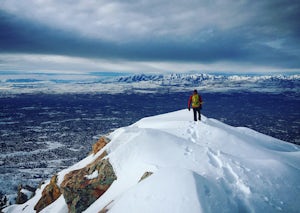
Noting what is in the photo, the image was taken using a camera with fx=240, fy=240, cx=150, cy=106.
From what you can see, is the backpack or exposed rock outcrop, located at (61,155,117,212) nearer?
exposed rock outcrop, located at (61,155,117,212)

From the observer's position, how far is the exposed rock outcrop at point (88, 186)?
49.7 feet

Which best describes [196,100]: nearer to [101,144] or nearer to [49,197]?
[101,144]

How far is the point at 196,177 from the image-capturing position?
10211 mm

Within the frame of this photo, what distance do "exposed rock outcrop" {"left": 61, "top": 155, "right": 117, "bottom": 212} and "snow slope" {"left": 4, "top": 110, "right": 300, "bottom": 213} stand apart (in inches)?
26.6

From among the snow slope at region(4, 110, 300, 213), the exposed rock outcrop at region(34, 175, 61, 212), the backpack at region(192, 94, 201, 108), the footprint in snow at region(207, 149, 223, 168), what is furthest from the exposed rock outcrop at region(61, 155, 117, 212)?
the backpack at region(192, 94, 201, 108)

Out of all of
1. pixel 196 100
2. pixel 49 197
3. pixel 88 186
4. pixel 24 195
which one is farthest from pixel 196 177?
pixel 24 195

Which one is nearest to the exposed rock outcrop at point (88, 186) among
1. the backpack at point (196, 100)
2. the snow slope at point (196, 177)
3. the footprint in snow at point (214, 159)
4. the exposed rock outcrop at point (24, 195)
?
the snow slope at point (196, 177)

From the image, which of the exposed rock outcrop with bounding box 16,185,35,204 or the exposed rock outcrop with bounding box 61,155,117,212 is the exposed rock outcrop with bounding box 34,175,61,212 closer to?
the exposed rock outcrop with bounding box 61,155,117,212

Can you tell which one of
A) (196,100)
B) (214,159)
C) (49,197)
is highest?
(196,100)

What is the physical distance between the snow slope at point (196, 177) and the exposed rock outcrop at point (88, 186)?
675mm

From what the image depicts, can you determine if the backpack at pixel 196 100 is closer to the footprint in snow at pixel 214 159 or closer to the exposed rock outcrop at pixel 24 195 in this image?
the footprint in snow at pixel 214 159

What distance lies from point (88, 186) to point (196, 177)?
856 centimetres

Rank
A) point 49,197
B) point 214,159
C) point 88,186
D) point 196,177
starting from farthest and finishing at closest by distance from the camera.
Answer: point 49,197 → point 88,186 → point 214,159 → point 196,177

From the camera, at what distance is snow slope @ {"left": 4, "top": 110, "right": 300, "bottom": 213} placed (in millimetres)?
9344
